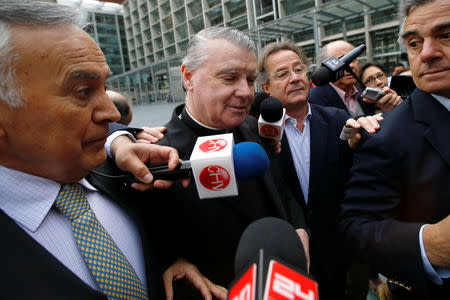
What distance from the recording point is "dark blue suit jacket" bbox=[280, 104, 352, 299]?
6.38 feet

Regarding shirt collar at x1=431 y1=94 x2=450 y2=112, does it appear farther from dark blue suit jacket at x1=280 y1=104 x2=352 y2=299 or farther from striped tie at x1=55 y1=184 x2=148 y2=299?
striped tie at x1=55 y1=184 x2=148 y2=299

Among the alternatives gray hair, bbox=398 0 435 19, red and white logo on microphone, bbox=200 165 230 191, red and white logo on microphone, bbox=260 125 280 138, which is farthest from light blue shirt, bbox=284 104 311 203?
red and white logo on microphone, bbox=200 165 230 191

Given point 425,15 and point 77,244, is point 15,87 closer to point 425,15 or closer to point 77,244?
point 77,244

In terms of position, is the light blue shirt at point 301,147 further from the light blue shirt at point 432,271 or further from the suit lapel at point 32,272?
the suit lapel at point 32,272

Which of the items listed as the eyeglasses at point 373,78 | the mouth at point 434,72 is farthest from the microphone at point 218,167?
the eyeglasses at point 373,78

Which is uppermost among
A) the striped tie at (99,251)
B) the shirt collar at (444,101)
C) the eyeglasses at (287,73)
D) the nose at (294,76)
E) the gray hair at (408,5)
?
the gray hair at (408,5)

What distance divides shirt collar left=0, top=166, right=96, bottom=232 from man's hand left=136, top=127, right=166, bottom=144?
53 centimetres

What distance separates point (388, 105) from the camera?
6.89ft

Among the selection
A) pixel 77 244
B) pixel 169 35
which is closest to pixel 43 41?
pixel 77 244

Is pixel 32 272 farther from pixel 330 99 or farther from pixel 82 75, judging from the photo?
pixel 330 99

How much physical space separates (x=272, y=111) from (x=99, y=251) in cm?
109

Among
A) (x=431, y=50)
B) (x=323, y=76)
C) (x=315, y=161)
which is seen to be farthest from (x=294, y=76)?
(x=431, y=50)

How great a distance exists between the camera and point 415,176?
1.06 meters

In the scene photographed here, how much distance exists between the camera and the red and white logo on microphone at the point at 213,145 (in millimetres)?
923
